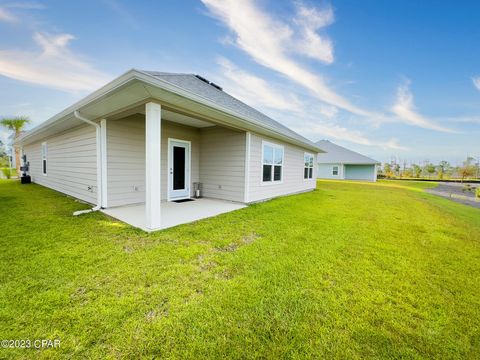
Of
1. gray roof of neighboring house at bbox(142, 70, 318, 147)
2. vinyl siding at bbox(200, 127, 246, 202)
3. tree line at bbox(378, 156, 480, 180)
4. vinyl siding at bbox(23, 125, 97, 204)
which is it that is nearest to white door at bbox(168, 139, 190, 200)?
vinyl siding at bbox(200, 127, 246, 202)

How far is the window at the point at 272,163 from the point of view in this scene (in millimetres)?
7796

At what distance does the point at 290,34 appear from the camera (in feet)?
26.9

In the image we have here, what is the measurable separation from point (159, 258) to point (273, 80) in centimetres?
1130

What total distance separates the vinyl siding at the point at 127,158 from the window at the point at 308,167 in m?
8.09

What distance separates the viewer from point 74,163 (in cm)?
711

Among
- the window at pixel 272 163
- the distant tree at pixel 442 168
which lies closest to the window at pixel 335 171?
the window at pixel 272 163

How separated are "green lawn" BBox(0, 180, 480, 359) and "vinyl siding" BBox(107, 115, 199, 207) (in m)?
1.90

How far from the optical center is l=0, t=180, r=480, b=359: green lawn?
1.53 meters

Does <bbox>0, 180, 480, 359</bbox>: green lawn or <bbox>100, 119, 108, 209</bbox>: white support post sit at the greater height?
<bbox>100, 119, 108, 209</bbox>: white support post

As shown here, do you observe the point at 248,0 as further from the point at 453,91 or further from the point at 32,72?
the point at 453,91

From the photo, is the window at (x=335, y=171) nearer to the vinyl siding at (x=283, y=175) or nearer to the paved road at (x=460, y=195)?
the paved road at (x=460, y=195)

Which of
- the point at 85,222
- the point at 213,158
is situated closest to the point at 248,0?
the point at 213,158

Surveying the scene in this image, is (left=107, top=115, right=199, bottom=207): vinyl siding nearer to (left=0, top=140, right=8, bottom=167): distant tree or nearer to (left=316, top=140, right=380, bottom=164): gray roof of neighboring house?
(left=316, top=140, right=380, bottom=164): gray roof of neighboring house

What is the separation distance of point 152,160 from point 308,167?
33.8 ft
